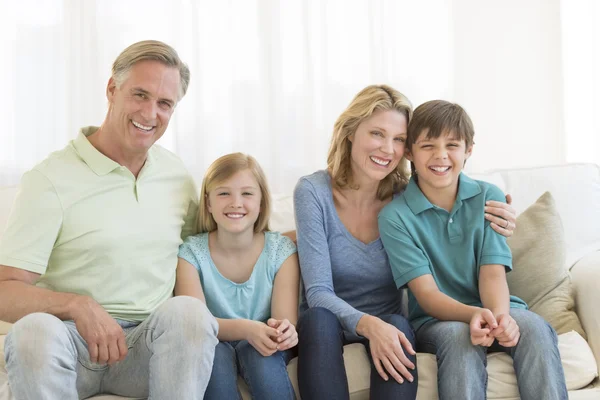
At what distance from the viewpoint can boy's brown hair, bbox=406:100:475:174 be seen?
2016 millimetres

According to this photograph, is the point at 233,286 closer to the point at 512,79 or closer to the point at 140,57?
the point at 140,57

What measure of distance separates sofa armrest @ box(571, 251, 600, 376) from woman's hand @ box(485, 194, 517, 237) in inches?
10.5

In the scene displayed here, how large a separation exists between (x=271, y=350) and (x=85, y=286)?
1.60 ft

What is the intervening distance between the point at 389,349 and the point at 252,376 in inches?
13.2

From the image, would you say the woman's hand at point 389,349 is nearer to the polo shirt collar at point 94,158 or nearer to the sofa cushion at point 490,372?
the sofa cushion at point 490,372

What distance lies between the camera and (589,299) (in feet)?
6.63

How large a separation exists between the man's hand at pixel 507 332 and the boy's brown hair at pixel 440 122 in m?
0.54

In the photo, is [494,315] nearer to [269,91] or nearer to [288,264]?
[288,264]

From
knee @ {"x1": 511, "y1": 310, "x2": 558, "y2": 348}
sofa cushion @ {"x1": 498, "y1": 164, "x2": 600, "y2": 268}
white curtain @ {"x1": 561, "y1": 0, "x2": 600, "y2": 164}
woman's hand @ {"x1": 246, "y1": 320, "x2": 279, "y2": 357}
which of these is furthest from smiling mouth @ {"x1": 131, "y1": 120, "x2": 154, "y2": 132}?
white curtain @ {"x1": 561, "y1": 0, "x2": 600, "y2": 164}

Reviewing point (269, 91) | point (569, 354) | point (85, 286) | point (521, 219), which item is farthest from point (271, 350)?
point (269, 91)

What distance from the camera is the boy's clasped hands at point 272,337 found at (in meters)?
1.77

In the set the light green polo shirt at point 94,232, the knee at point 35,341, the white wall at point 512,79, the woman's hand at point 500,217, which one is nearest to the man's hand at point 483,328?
the woman's hand at point 500,217

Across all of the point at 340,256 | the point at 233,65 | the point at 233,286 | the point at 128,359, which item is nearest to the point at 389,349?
the point at 340,256

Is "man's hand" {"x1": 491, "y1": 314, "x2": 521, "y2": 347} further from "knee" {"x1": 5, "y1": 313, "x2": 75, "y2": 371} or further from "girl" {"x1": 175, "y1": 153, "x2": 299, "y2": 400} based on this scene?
"knee" {"x1": 5, "y1": 313, "x2": 75, "y2": 371}
